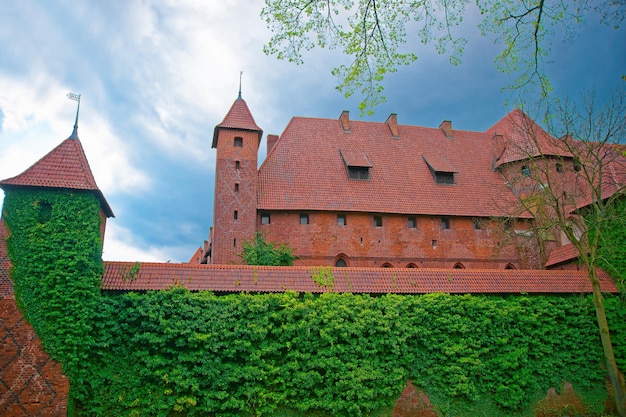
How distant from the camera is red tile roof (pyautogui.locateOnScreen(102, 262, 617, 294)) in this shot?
590 inches

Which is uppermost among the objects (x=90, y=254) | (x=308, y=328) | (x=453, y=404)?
(x=90, y=254)

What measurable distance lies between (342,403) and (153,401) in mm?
5197

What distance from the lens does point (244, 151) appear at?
83.5 ft

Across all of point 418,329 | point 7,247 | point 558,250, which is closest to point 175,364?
point 7,247

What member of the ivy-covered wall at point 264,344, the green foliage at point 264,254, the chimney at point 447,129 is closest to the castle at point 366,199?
the green foliage at point 264,254

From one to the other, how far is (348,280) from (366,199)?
10.5 metres

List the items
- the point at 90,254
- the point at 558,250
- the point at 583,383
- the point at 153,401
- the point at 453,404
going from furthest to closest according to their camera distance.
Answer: the point at 558,250, the point at 583,383, the point at 453,404, the point at 90,254, the point at 153,401

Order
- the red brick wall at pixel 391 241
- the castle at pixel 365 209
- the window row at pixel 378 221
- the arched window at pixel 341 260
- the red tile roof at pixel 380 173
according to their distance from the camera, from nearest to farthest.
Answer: the castle at pixel 365 209, the red brick wall at pixel 391 241, the window row at pixel 378 221, the arched window at pixel 341 260, the red tile roof at pixel 380 173

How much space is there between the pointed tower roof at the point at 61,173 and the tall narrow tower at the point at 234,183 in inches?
326

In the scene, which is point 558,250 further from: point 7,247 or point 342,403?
point 7,247

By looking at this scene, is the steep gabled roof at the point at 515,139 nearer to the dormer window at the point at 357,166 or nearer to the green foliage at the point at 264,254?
the dormer window at the point at 357,166

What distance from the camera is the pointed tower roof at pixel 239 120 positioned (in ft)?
84.6

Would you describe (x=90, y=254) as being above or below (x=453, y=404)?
above

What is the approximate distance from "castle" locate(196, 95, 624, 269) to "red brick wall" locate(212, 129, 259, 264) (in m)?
0.05
